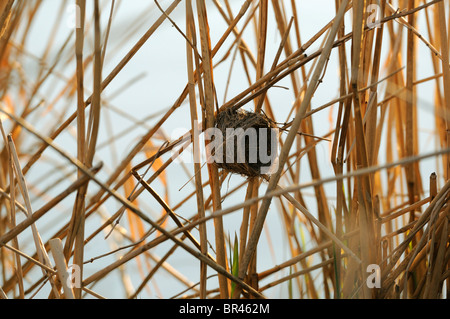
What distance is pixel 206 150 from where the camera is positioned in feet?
2.56

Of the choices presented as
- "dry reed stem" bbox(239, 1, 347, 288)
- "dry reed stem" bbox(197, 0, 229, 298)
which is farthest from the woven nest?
"dry reed stem" bbox(239, 1, 347, 288)

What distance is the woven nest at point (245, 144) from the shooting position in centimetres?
78

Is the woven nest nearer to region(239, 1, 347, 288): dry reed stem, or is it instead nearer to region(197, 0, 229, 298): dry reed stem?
region(197, 0, 229, 298): dry reed stem

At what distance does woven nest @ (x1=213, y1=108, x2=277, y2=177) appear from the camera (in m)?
0.78

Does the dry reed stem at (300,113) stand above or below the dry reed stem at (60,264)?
above

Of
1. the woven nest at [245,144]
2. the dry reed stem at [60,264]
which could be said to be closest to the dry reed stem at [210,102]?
the woven nest at [245,144]

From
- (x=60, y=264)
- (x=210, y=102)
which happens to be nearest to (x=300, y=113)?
(x=210, y=102)

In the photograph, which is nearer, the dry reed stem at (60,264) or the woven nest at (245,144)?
the dry reed stem at (60,264)

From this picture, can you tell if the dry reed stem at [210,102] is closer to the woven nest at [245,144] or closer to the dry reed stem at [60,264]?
the woven nest at [245,144]

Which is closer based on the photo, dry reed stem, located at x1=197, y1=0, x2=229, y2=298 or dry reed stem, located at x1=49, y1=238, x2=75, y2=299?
dry reed stem, located at x1=49, y1=238, x2=75, y2=299

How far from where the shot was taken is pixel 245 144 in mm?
815

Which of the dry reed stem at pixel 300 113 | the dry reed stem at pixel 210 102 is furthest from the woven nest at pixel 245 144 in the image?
the dry reed stem at pixel 300 113
